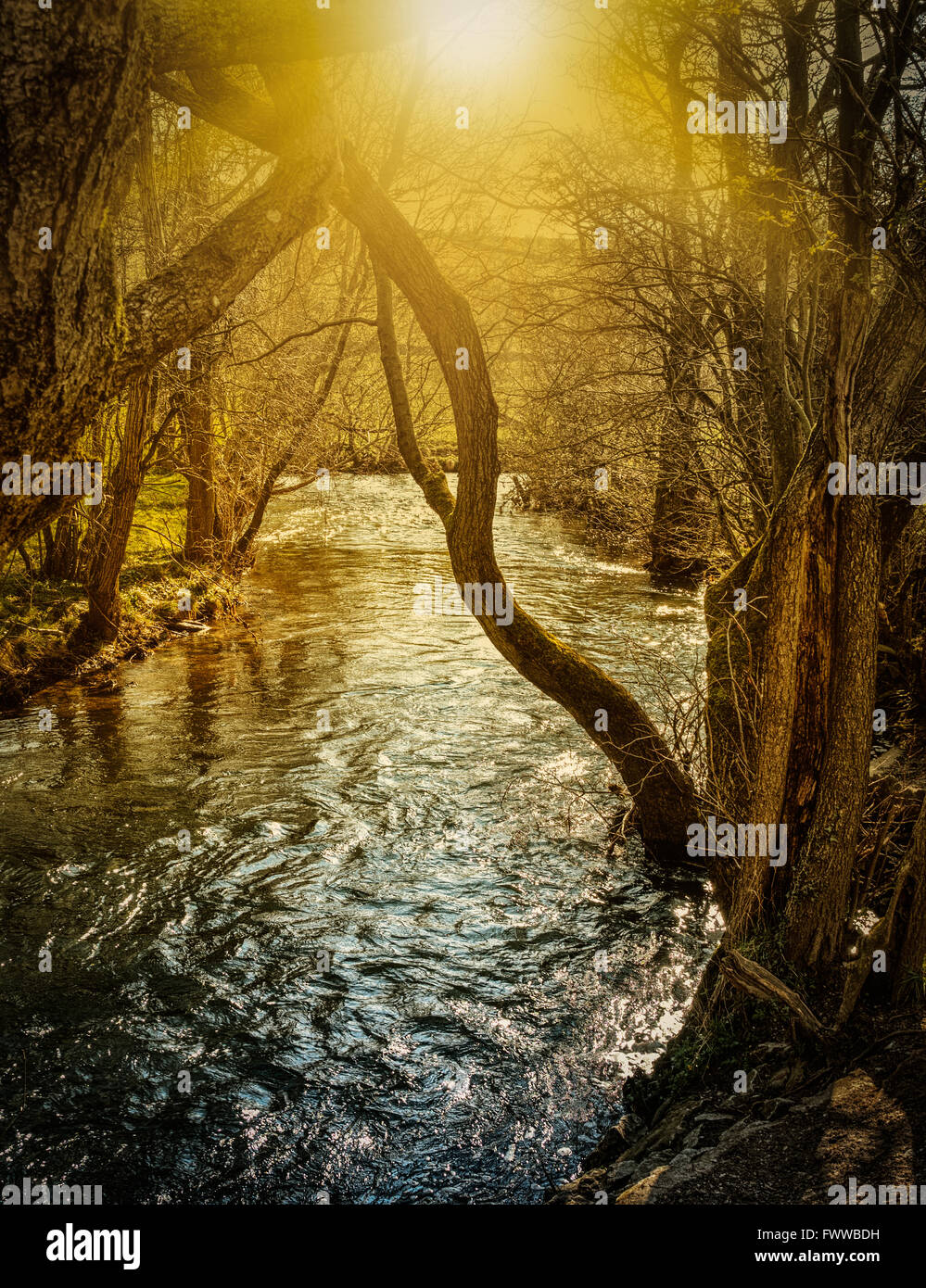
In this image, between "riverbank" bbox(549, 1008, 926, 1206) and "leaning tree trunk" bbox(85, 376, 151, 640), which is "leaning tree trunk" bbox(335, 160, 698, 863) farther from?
"leaning tree trunk" bbox(85, 376, 151, 640)

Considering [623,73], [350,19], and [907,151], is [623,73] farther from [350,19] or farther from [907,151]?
[350,19]

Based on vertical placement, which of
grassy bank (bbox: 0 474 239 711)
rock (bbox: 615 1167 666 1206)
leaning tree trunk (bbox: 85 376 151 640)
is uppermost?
leaning tree trunk (bbox: 85 376 151 640)

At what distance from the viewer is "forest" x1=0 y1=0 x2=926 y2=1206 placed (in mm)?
4000

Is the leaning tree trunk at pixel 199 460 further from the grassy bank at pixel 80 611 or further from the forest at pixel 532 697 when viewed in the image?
the forest at pixel 532 697

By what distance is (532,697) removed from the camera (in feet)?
42.4

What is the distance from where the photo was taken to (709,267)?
293 inches

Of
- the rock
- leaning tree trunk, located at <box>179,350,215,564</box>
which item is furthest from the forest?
leaning tree trunk, located at <box>179,350,215,564</box>

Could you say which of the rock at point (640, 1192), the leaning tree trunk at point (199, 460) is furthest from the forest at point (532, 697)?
the leaning tree trunk at point (199, 460)

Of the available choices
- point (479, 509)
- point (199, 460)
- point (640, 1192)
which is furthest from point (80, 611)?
point (640, 1192)

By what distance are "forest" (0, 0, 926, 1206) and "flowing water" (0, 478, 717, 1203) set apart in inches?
1.5

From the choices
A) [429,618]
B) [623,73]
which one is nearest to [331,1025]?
[623,73]

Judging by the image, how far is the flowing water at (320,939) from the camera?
5.14 m

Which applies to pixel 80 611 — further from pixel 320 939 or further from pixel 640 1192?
pixel 640 1192

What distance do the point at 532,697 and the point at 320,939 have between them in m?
6.27
